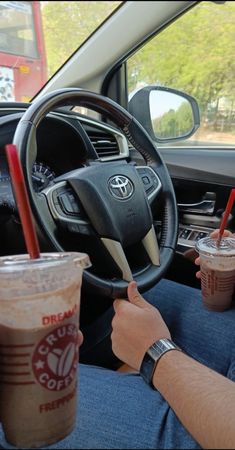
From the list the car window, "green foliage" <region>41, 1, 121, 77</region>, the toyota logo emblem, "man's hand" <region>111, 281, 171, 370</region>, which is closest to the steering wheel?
the toyota logo emblem

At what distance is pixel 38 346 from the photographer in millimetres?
482

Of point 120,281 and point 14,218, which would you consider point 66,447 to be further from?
point 14,218

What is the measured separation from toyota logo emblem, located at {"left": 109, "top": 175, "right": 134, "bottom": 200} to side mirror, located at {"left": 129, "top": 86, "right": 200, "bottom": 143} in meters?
0.57

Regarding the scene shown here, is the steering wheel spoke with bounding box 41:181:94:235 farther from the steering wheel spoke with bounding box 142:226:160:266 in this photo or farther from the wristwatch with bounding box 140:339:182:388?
the wristwatch with bounding box 140:339:182:388

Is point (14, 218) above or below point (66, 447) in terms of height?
above

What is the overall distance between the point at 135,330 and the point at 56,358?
0.36 metres

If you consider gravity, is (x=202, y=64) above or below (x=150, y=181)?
above

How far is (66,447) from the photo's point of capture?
57 centimetres

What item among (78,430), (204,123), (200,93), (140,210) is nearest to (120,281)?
(140,210)

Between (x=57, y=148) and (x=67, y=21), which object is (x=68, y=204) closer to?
(x=57, y=148)

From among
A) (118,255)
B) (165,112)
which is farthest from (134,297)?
(165,112)

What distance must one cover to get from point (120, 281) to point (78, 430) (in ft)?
1.54

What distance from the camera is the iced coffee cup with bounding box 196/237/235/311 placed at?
1172mm

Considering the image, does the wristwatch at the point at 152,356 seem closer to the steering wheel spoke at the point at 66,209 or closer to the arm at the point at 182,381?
the arm at the point at 182,381
